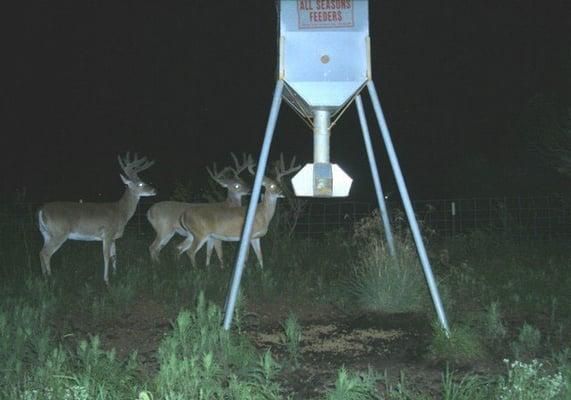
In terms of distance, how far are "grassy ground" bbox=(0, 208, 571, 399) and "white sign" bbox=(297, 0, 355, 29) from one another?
2229mm

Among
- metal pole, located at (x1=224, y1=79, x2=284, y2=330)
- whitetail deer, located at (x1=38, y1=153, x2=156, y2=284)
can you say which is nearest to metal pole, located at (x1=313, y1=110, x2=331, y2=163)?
metal pole, located at (x1=224, y1=79, x2=284, y2=330)

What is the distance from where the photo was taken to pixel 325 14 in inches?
218

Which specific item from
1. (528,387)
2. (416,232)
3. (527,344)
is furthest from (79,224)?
(528,387)

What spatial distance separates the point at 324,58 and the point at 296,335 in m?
2.09

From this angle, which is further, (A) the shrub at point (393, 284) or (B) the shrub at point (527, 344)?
(A) the shrub at point (393, 284)

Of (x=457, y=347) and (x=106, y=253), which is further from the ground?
(x=106, y=253)

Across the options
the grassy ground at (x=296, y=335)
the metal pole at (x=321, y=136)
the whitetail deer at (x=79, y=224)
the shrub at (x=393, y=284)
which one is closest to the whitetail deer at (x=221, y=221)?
the whitetail deer at (x=79, y=224)

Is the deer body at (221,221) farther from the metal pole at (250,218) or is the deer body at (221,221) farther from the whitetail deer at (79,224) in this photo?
the metal pole at (250,218)

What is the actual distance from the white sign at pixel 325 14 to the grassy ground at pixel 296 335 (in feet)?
7.31

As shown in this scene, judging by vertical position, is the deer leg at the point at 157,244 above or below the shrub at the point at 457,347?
above

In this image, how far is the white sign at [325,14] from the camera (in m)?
5.52

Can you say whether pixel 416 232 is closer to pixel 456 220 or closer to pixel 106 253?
pixel 106 253

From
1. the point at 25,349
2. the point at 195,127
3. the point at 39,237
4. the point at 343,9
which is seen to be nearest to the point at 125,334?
the point at 25,349

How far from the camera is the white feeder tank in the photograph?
543 cm
